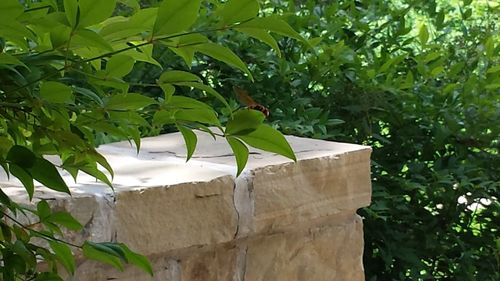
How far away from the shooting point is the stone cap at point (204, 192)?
4.27 ft

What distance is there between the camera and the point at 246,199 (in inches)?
59.2

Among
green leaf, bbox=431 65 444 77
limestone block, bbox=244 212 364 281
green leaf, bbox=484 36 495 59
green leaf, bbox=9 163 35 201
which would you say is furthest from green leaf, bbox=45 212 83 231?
green leaf, bbox=484 36 495 59

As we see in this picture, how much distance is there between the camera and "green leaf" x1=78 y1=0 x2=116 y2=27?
58 cm

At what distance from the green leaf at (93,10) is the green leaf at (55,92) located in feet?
0.24

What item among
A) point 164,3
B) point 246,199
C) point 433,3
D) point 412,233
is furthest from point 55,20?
point 433,3

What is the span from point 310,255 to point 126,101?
1052mm

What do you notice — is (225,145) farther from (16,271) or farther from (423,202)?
(16,271)

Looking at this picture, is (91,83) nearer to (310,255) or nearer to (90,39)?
(90,39)

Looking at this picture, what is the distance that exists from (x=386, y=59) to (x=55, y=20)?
6.14 ft

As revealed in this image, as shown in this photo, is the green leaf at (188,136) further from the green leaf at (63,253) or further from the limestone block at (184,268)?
the limestone block at (184,268)

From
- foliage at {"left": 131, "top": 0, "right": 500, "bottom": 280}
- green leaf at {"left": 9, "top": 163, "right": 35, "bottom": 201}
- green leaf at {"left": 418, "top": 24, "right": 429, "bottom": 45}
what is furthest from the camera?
green leaf at {"left": 418, "top": 24, "right": 429, "bottom": 45}

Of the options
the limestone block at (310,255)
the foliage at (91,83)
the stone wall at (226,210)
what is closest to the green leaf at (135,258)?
the foliage at (91,83)

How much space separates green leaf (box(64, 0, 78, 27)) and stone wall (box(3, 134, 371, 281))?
66 cm

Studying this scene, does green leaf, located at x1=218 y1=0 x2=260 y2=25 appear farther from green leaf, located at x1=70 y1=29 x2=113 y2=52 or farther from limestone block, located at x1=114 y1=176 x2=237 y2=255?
limestone block, located at x1=114 y1=176 x2=237 y2=255
